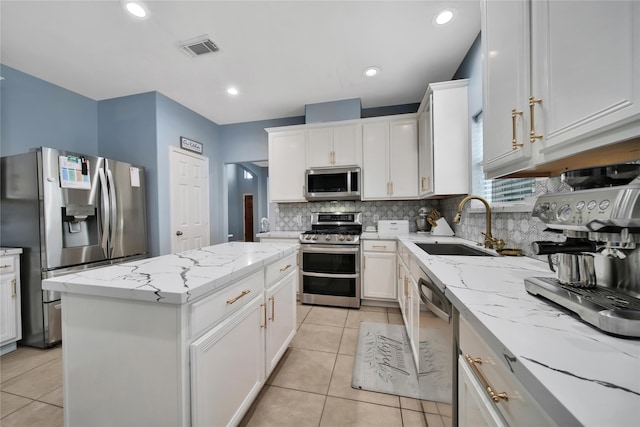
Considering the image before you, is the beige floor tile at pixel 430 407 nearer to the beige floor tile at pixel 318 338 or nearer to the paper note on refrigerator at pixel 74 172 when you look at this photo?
the beige floor tile at pixel 318 338

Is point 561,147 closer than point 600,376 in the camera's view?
No

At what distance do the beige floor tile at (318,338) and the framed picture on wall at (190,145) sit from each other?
2973mm

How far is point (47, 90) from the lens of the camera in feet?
9.04

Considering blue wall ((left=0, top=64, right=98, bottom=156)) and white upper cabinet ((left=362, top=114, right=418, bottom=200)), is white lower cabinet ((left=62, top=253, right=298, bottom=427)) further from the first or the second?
blue wall ((left=0, top=64, right=98, bottom=156))

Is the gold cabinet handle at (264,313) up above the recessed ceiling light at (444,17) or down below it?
below

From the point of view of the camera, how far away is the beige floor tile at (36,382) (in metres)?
1.63

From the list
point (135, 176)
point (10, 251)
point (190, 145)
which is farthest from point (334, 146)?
point (10, 251)

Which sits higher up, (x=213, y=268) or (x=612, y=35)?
Answer: (x=612, y=35)

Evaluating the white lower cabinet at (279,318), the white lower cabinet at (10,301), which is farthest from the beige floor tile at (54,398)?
the white lower cabinet at (279,318)

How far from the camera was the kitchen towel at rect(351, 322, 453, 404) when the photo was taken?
1.04 meters

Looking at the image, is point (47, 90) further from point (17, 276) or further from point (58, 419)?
point (58, 419)

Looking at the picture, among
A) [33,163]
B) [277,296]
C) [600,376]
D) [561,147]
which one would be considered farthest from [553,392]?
[33,163]

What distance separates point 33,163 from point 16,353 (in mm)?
1676

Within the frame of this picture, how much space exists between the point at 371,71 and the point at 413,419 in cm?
308
